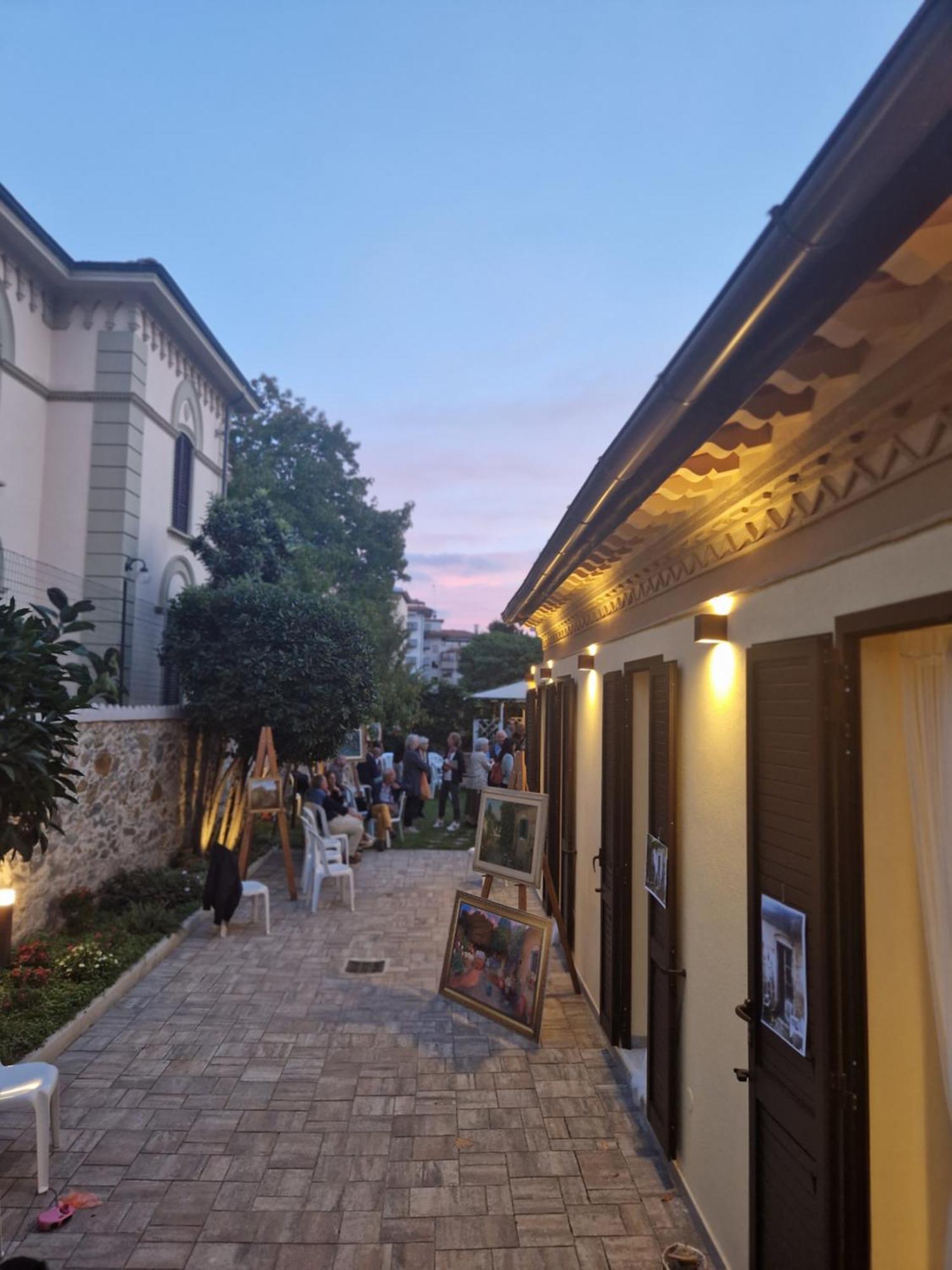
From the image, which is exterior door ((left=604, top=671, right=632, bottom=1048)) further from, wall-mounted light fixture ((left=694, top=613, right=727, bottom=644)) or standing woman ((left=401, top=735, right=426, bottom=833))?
standing woman ((left=401, top=735, right=426, bottom=833))

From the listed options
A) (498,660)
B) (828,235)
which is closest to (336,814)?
(828,235)

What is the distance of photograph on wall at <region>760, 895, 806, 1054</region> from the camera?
2521mm

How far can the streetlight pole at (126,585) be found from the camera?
36.2ft

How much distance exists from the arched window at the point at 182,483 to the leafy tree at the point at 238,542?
62cm

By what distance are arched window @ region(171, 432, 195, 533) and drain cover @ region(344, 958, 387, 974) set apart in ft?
29.5

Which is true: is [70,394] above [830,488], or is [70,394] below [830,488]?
above

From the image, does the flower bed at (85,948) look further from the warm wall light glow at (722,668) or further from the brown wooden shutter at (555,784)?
the warm wall light glow at (722,668)

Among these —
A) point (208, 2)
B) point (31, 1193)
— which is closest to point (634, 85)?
point (208, 2)

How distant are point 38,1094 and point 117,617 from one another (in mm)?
8646

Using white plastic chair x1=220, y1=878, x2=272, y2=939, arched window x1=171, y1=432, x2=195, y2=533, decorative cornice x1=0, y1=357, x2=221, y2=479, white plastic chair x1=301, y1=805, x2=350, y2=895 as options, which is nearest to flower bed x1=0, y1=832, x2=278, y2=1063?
white plastic chair x1=220, y1=878, x2=272, y2=939

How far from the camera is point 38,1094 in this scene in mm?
3840

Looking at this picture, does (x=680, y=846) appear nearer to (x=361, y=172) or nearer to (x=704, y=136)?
(x=704, y=136)

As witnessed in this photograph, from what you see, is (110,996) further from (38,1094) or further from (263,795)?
(263,795)

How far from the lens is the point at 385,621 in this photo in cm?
2755
